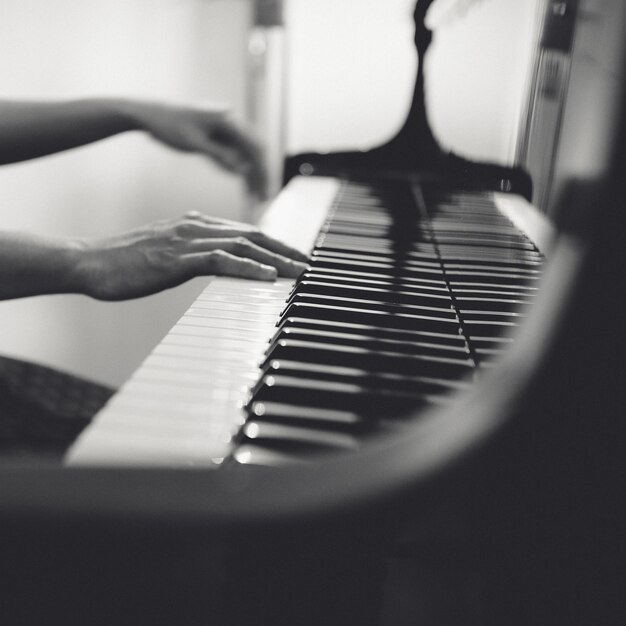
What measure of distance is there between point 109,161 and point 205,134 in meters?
0.84

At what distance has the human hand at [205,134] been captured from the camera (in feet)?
3.91

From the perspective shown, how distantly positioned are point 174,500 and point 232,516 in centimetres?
2

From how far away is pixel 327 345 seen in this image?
0.59m

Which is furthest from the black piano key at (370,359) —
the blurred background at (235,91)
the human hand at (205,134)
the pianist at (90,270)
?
the blurred background at (235,91)

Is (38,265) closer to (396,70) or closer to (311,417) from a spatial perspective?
(311,417)

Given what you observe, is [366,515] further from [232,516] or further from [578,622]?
[578,622]

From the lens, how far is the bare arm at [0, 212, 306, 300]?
0.80 metres

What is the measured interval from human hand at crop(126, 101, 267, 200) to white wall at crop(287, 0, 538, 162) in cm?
96

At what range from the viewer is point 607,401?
33cm

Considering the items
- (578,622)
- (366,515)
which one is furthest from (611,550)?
(366,515)

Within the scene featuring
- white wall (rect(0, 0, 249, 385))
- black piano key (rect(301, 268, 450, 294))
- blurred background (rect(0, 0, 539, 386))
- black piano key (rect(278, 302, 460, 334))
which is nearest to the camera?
black piano key (rect(278, 302, 460, 334))

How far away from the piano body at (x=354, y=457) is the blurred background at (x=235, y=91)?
125cm

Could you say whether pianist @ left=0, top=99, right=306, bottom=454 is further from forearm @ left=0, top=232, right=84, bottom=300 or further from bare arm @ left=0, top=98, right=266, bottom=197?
bare arm @ left=0, top=98, right=266, bottom=197

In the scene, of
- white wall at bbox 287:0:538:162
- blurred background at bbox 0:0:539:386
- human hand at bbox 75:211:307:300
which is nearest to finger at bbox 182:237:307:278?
human hand at bbox 75:211:307:300
